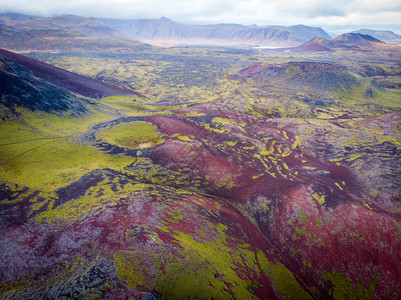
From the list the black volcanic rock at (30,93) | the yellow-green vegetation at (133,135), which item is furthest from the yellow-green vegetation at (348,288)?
the black volcanic rock at (30,93)

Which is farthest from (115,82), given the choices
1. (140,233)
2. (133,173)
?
(140,233)

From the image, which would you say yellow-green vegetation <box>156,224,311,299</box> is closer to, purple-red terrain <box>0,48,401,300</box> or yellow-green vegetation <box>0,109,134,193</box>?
purple-red terrain <box>0,48,401,300</box>

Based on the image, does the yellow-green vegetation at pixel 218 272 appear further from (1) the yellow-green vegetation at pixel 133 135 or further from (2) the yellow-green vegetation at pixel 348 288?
(1) the yellow-green vegetation at pixel 133 135

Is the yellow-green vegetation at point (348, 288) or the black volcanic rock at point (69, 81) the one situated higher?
the black volcanic rock at point (69, 81)

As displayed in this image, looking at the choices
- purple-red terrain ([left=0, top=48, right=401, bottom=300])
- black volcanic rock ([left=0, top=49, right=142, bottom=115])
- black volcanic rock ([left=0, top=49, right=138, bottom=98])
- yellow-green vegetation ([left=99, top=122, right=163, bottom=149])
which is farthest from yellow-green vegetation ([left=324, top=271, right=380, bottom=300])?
black volcanic rock ([left=0, top=49, right=138, bottom=98])

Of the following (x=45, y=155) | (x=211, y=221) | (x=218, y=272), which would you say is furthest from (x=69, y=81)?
(x=218, y=272)

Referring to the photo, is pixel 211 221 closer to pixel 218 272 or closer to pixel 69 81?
pixel 218 272
